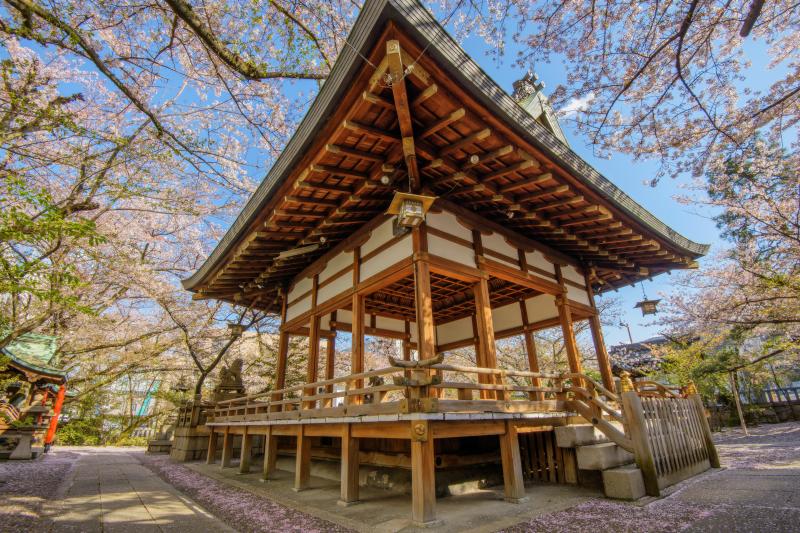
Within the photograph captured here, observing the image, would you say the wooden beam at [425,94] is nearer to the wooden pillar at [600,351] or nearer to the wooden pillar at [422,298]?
the wooden pillar at [422,298]

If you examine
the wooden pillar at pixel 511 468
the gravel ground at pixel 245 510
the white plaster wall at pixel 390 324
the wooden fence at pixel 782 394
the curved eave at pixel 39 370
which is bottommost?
the gravel ground at pixel 245 510

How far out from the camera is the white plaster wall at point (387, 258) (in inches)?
247

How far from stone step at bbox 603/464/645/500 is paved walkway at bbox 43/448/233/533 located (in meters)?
5.18

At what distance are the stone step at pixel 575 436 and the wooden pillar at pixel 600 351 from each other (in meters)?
2.85

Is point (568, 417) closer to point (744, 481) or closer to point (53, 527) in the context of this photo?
point (744, 481)

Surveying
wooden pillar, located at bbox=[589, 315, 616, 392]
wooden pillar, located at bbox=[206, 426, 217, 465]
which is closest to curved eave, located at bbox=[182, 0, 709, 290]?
wooden pillar, located at bbox=[589, 315, 616, 392]

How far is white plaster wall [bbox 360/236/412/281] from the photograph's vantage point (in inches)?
247

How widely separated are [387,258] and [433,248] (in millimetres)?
1008

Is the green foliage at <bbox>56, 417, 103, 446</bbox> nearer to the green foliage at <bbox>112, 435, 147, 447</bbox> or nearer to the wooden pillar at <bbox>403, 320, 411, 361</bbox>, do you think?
the green foliage at <bbox>112, 435, 147, 447</bbox>

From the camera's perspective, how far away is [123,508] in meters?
5.36

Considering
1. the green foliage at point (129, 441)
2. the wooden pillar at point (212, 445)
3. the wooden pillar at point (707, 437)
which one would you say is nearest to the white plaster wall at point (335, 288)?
the wooden pillar at point (212, 445)

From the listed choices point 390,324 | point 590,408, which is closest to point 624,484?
point 590,408

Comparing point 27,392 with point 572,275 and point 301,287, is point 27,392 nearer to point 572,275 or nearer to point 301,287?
point 301,287

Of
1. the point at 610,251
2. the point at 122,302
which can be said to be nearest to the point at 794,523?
the point at 610,251
